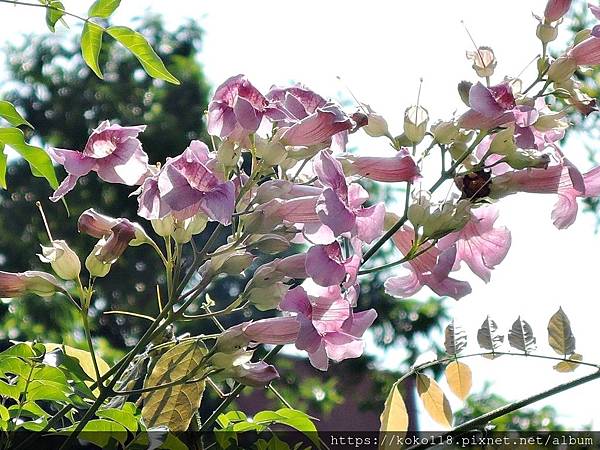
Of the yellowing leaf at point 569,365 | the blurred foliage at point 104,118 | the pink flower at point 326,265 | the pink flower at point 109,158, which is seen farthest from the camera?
the blurred foliage at point 104,118

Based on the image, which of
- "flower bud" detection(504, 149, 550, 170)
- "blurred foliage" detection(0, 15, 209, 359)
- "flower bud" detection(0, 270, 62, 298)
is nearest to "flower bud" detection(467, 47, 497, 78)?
"flower bud" detection(504, 149, 550, 170)

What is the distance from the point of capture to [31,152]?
0.92 meters

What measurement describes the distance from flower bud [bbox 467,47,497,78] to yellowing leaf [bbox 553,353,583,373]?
1.00ft

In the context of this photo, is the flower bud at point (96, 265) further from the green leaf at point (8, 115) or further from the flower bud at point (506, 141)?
the flower bud at point (506, 141)

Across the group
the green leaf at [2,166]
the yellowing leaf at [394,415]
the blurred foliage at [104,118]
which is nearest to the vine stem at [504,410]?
the yellowing leaf at [394,415]

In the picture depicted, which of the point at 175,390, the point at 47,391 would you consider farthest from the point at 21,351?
the point at 175,390

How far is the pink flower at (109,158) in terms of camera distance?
0.84m

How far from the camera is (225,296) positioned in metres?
10.8

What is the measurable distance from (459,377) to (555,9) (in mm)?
404

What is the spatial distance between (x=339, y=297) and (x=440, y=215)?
0.37 feet

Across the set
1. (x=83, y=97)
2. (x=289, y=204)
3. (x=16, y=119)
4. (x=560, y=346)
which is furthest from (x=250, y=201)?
(x=83, y=97)

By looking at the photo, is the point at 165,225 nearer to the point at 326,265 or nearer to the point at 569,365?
the point at 326,265

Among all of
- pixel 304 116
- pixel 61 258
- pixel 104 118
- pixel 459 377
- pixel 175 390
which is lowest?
pixel 104 118

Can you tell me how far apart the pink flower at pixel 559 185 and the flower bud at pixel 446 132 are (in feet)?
0.19
